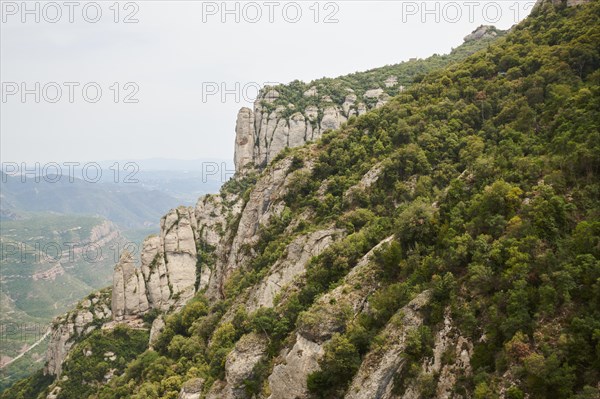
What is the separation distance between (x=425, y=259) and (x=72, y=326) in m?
77.4

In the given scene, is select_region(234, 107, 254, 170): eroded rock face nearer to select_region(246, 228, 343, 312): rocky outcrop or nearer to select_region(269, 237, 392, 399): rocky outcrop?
select_region(246, 228, 343, 312): rocky outcrop

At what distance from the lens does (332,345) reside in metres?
31.3

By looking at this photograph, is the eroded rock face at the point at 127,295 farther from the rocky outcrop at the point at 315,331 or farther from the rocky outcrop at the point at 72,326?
the rocky outcrop at the point at 315,331

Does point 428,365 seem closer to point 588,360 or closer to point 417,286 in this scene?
point 417,286

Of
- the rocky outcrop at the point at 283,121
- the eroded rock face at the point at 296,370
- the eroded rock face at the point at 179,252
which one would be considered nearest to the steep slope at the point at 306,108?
the rocky outcrop at the point at 283,121

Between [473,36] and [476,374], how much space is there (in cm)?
13765

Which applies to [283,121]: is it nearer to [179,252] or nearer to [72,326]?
[179,252]

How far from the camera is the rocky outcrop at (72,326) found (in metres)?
81.3

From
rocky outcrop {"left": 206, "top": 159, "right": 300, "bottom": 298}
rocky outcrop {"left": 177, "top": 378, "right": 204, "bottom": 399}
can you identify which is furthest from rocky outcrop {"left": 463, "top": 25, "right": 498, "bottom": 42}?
rocky outcrop {"left": 177, "top": 378, "right": 204, "bottom": 399}

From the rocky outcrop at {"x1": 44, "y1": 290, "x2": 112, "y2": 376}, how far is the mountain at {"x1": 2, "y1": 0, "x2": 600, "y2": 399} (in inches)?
303

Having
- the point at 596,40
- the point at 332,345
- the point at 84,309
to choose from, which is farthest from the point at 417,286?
the point at 84,309

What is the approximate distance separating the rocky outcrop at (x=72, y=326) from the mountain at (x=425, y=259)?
7688mm

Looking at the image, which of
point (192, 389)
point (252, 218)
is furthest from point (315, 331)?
point (252, 218)

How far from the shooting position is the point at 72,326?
82.8 metres
